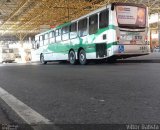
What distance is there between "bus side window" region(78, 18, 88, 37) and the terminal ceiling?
1424cm

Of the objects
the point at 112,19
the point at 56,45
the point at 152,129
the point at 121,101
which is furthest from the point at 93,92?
the point at 56,45

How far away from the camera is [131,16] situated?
16.8m

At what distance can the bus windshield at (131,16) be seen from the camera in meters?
16.5

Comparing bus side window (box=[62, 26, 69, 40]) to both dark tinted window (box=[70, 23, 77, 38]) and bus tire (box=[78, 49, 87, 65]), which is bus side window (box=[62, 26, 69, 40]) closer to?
dark tinted window (box=[70, 23, 77, 38])

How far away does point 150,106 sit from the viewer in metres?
4.43

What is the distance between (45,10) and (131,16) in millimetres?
23316

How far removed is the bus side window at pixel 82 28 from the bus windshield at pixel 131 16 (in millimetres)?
2822

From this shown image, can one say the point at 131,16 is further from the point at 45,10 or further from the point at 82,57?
the point at 45,10

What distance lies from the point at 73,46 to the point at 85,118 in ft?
54.5

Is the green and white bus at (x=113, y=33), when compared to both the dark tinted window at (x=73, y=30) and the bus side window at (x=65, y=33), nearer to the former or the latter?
the dark tinted window at (x=73, y=30)

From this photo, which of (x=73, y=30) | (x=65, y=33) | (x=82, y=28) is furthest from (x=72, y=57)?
(x=82, y=28)

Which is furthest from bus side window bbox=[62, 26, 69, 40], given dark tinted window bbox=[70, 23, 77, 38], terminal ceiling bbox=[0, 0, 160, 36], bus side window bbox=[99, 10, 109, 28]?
terminal ceiling bbox=[0, 0, 160, 36]

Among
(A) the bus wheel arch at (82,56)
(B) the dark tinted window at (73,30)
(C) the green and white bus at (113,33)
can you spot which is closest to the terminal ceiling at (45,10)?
(B) the dark tinted window at (73,30)

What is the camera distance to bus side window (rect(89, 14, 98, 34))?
57.9 ft
